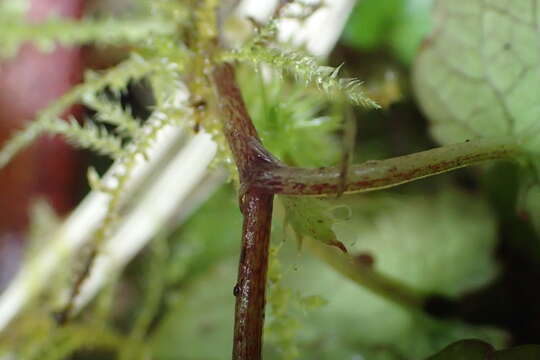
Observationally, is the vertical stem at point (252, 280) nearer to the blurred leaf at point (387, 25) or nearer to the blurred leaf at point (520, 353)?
the blurred leaf at point (520, 353)

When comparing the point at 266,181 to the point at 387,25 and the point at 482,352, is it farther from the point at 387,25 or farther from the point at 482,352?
the point at 387,25

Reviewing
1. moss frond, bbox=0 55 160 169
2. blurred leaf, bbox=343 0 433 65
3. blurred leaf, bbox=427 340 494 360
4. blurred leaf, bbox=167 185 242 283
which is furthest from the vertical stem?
blurred leaf, bbox=343 0 433 65

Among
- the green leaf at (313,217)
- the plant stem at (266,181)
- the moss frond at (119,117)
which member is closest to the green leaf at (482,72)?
the plant stem at (266,181)

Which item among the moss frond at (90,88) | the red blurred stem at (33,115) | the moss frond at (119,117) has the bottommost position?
the moss frond at (119,117)

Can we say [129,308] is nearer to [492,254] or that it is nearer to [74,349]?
[74,349]

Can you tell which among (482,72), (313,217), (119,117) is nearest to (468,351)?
(313,217)
